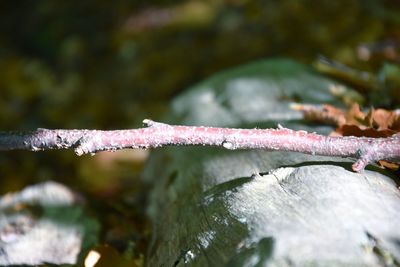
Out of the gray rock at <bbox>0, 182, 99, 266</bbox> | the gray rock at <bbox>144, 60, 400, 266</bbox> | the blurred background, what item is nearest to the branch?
the gray rock at <bbox>144, 60, 400, 266</bbox>

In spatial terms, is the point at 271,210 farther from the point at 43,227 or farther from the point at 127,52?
the point at 127,52

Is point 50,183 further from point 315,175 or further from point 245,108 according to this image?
point 315,175

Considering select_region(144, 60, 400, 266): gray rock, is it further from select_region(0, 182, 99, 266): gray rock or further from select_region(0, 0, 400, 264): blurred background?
select_region(0, 0, 400, 264): blurred background

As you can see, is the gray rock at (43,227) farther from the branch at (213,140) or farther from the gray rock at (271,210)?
the branch at (213,140)

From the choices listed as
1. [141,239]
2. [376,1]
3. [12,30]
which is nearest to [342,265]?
[141,239]

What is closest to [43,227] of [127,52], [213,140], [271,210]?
[213,140]

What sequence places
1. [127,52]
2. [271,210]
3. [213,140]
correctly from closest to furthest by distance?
[271,210] < [213,140] < [127,52]
